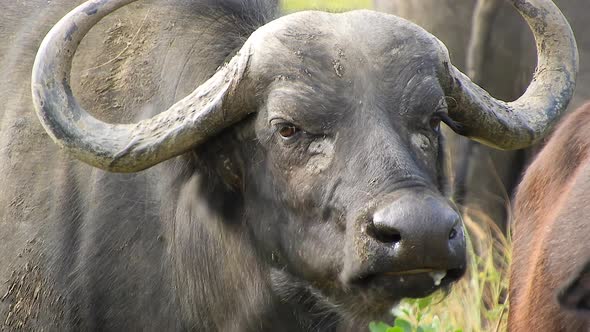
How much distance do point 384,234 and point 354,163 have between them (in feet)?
1.30

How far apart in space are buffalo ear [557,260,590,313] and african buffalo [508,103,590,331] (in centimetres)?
49

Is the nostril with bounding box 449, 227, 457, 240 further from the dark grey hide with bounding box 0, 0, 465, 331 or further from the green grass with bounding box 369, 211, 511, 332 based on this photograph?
the green grass with bounding box 369, 211, 511, 332

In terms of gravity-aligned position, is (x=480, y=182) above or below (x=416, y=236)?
below

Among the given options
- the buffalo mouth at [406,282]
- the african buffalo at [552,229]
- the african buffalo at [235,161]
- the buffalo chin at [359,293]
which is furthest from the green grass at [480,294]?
the buffalo mouth at [406,282]

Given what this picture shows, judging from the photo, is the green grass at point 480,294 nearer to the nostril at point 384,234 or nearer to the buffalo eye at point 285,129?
the buffalo eye at point 285,129

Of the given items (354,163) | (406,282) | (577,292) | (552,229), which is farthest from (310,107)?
(552,229)

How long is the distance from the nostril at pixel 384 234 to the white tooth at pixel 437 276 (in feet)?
0.87

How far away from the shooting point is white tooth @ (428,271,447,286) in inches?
204

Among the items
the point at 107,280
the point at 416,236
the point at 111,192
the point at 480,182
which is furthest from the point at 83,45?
the point at 480,182

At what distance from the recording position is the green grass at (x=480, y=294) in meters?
7.99

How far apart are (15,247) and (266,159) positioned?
1.32 m

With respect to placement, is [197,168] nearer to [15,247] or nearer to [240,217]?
[240,217]

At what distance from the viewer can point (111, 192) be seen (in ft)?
19.7

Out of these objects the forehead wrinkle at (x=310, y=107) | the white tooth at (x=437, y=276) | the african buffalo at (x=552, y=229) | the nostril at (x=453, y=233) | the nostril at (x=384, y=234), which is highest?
the forehead wrinkle at (x=310, y=107)
